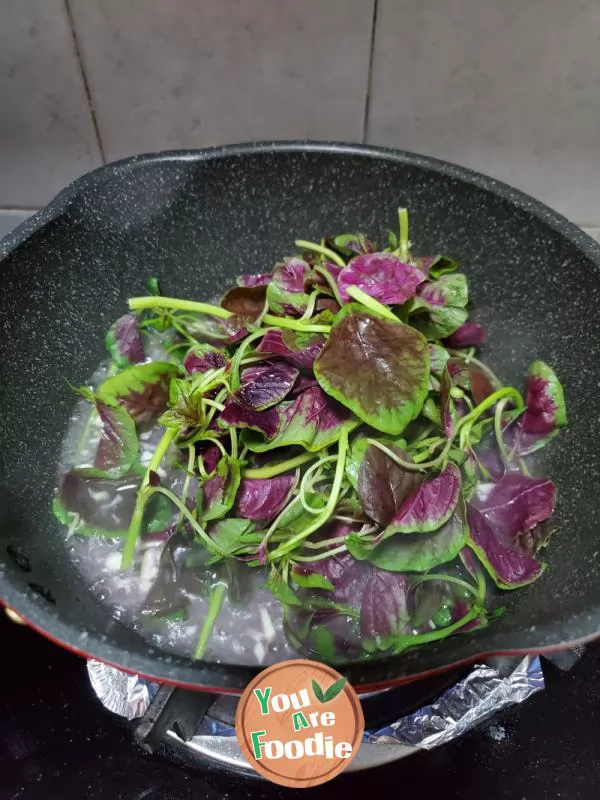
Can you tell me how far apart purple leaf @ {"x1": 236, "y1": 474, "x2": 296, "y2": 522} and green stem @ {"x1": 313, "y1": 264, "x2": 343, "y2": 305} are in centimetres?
21

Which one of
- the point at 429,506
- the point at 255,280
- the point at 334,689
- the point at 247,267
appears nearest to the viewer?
the point at 334,689

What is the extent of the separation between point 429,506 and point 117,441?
365 millimetres

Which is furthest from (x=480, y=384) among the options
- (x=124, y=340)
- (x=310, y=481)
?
(x=124, y=340)

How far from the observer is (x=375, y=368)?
62 cm

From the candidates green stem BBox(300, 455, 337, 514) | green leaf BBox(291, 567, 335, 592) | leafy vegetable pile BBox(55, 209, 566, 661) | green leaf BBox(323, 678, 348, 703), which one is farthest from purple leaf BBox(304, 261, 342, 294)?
green leaf BBox(323, 678, 348, 703)

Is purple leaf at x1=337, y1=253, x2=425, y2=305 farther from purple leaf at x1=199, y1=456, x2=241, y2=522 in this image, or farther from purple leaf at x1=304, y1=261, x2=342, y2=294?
purple leaf at x1=199, y1=456, x2=241, y2=522

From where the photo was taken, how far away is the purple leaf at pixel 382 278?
27.8 inches

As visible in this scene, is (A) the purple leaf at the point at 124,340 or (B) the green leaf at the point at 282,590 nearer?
(B) the green leaf at the point at 282,590

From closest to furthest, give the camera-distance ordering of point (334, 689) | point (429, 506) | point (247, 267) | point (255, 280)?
point (334, 689) → point (429, 506) → point (255, 280) → point (247, 267)

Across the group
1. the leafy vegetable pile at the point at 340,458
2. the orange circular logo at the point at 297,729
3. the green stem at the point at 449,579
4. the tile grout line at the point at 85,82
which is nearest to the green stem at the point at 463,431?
the leafy vegetable pile at the point at 340,458

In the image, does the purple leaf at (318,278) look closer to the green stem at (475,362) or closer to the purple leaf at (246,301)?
the purple leaf at (246,301)

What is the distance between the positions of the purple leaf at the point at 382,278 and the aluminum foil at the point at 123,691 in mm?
473

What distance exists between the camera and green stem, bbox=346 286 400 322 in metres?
0.67

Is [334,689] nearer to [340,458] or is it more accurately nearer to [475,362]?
[340,458]
